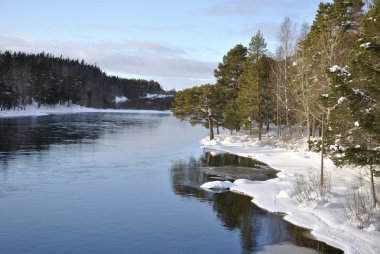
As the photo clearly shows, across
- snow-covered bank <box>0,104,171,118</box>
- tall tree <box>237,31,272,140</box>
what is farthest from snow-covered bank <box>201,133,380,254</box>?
snow-covered bank <box>0,104,171,118</box>

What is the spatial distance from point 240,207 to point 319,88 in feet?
36.9

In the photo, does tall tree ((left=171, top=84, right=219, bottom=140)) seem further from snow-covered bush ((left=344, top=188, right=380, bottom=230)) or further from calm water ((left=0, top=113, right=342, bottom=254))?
snow-covered bush ((left=344, top=188, right=380, bottom=230))

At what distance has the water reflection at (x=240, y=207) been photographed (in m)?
15.3

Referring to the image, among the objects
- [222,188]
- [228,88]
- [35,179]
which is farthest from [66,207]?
[228,88]

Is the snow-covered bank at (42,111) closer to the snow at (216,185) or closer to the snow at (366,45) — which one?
the snow at (216,185)

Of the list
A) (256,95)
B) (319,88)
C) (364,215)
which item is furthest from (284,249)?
(256,95)

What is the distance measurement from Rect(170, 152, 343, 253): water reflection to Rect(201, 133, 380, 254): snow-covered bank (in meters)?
0.59

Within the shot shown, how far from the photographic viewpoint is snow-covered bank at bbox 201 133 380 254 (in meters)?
14.8

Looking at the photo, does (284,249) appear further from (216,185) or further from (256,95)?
(256,95)

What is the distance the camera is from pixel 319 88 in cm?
2683

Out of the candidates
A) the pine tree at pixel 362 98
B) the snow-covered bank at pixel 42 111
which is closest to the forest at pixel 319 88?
the pine tree at pixel 362 98

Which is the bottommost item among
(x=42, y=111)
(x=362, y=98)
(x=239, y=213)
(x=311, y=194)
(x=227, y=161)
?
(x=239, y=213)

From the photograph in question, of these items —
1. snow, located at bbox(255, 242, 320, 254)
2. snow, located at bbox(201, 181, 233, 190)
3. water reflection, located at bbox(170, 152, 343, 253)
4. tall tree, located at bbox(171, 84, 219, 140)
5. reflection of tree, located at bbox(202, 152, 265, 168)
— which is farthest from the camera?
tall tree, located at bbox(171, 84, 219, 140)

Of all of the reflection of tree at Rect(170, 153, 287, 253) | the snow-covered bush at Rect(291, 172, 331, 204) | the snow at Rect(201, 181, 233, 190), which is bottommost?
the reflection of tree at Rect(170, 153, 287, 253)
